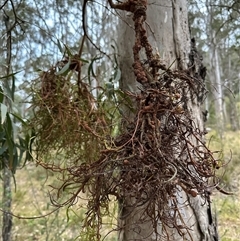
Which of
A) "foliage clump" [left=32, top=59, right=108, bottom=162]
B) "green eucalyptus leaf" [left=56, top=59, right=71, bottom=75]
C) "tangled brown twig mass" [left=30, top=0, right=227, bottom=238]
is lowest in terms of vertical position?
"tangled brown twig mass" [left=30, top=0, right=227, bottom=238]

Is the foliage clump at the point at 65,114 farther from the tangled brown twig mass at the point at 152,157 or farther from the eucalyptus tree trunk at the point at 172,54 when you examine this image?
the tangled brown twig mass at the point at 152,157

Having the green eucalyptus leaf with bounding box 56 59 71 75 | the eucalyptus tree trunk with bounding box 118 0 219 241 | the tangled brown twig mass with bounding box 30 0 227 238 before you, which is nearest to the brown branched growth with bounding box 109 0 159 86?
the tangled brown twig mass with bounding box 30 0 227 238

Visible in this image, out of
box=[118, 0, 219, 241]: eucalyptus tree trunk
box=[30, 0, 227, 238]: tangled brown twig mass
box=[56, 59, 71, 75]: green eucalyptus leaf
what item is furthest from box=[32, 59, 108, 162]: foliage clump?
box=[30, 0, 227, 238]: tangled brown twig mass

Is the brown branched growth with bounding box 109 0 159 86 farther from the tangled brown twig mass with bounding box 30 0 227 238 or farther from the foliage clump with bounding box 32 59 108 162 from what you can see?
the foliage clump with bounding box 32 59 108 162

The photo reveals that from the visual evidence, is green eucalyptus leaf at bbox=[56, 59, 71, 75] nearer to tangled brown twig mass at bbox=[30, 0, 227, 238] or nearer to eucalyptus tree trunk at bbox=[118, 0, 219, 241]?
eucalyptus tree trunk at bbox=[118, 0, 219, 241]

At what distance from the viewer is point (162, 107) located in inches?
20.3

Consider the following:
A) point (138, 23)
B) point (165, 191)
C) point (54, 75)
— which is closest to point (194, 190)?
point (165, 191)

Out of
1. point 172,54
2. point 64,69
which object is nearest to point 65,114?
point 64,69

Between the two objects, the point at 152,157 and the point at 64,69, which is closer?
the point at 152,157

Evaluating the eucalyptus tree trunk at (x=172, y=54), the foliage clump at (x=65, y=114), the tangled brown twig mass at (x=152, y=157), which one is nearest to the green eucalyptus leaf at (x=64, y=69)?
the foliage clump at (x=65, y=114)

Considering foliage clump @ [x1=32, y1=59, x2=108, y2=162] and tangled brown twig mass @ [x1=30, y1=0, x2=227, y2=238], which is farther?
foliage clump @ [x1=32, y1=59, x2=108, y2=162]

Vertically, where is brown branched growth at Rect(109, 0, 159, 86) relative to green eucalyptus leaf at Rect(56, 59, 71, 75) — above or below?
below

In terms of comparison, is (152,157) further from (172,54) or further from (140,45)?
A: (172,54)

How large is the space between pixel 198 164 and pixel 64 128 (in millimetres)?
387
